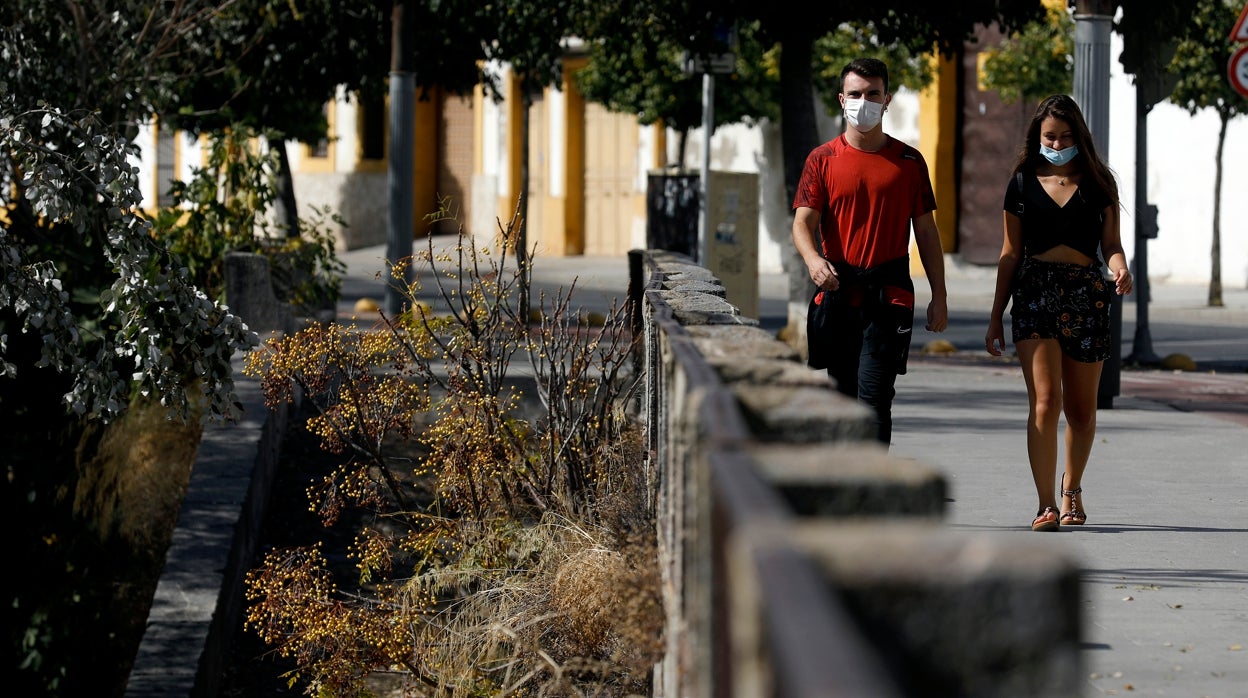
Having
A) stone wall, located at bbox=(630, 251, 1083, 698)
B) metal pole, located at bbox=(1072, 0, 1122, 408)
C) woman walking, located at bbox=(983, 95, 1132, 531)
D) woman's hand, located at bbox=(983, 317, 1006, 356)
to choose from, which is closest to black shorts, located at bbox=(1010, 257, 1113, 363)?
woman walking, located at bbox=(983, 95, 1132, 531)

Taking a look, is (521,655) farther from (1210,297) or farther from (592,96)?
(592,96)

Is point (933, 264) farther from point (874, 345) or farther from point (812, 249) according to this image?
point (812, 249)

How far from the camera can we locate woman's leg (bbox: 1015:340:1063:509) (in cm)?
688

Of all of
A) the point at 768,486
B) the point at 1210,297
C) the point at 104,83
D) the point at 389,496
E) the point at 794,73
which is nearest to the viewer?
the point at 768,486

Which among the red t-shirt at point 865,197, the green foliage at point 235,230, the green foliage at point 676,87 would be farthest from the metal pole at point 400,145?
the green foliage at point 676,87

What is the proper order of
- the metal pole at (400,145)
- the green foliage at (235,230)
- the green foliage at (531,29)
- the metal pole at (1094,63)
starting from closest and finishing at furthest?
the metal pole at (1094,63) → the green foliage at (235,230) → the metal pole at (400,145) → the green foliage at (531,29)

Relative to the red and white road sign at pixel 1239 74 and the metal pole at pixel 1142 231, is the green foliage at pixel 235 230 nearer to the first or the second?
the metal pole at pixel 1142 231

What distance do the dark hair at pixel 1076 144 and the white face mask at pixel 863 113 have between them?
0.68m

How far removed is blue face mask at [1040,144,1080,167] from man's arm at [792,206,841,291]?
3.11 feet

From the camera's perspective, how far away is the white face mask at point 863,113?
6.44m

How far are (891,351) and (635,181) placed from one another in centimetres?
2602

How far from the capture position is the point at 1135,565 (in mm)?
6266

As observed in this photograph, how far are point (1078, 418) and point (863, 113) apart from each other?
1.48 meters

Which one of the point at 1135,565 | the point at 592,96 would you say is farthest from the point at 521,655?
the point at 592,96
